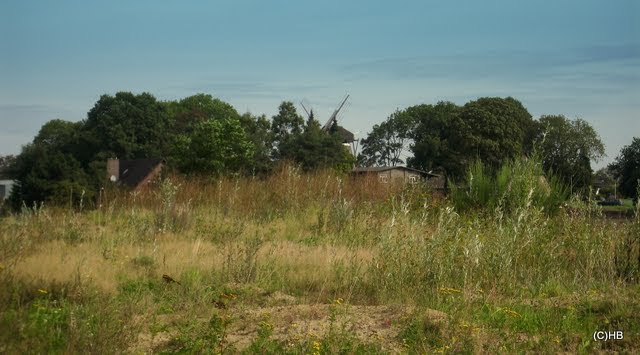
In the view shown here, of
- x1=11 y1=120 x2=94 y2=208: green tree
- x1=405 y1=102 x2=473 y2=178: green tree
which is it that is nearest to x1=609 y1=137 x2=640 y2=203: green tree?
x1=11 y1=120 x2=94 y2=208: green tree

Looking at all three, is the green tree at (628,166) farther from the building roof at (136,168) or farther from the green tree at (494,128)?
the building roof at (136,168)

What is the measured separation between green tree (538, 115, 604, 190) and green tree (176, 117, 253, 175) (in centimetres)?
2084

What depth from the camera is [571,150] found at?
23.3 m

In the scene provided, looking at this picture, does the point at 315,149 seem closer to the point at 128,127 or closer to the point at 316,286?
the point at 128,127

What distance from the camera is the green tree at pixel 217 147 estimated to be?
45375mm

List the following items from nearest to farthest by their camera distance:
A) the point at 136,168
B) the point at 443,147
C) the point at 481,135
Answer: the point at 136,168 → the point at 481,135 → the point at 443,147

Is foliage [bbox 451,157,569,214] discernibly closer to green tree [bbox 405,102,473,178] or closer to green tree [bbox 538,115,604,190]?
green tree [bbox 538,115,604,190]

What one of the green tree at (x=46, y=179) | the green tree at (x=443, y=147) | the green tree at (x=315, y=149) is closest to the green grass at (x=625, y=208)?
the green tree at (x=46, y=179)

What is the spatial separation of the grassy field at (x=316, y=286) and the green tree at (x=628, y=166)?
12.4m

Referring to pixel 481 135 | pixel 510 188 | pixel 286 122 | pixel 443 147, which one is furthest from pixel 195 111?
pixel 510 188

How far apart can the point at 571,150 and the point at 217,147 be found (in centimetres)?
2663

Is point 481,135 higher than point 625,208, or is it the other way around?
point 481,135

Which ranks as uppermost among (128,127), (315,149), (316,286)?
(128,127)

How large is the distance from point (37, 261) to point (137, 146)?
52932mm
